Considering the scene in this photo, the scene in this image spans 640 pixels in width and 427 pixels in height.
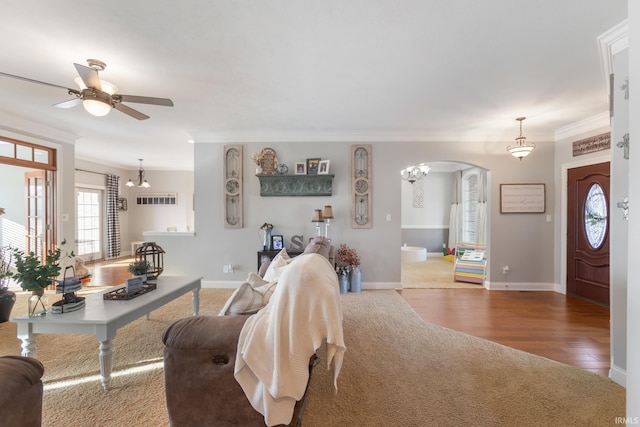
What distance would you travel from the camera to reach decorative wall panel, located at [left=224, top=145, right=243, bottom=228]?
445 centimetres

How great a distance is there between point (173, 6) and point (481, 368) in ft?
11.4

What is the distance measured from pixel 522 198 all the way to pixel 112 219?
30.7 feet

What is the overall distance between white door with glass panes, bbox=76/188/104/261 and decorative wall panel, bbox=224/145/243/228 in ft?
14.8

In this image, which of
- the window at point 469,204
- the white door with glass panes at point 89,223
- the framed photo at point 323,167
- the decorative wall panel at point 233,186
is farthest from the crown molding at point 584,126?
the white door with glass panes at point 89,223

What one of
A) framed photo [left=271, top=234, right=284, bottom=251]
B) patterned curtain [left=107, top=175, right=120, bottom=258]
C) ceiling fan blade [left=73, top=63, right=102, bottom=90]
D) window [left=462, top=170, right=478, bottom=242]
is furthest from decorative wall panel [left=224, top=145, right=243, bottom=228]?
window [left=462, top=170, right=478, bottom=242]

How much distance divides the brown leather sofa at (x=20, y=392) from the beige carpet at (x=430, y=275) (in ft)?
14.3

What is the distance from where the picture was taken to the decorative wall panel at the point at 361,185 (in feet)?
14.5

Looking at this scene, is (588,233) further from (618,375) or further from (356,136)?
(356,136)

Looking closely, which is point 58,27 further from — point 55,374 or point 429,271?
point 429,271

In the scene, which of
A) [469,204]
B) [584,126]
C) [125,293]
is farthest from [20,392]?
[469,204]

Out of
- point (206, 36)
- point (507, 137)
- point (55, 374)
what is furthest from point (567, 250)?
point (55, 374)

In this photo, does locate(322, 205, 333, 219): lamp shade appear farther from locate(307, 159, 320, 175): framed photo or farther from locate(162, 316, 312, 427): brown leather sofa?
locate(162, 316, 312, 427): brown leather sofa

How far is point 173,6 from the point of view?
1.69 meters

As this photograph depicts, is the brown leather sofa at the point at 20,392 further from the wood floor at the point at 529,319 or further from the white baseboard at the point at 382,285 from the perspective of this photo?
the white baseboard at the point at 382,285
